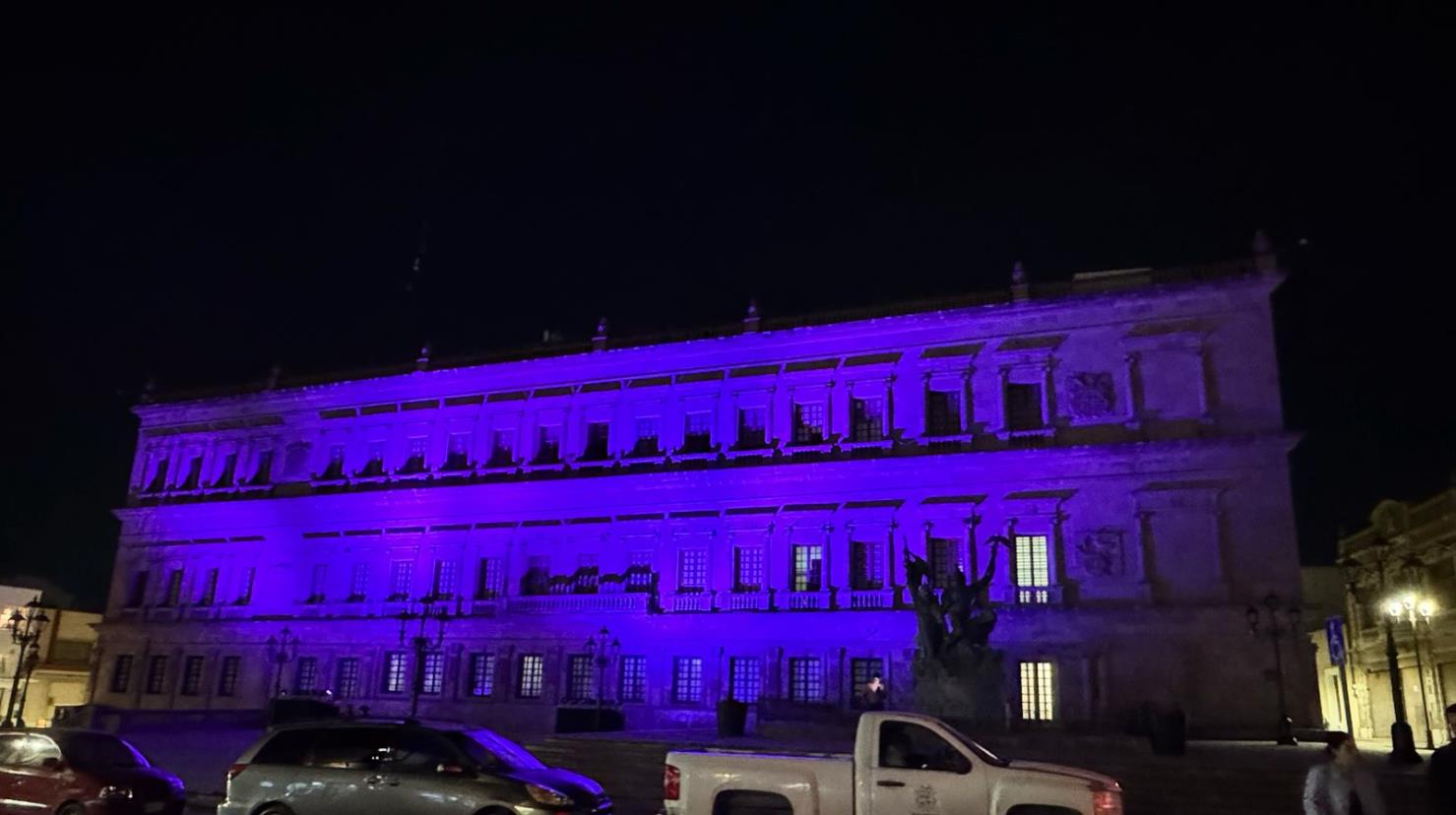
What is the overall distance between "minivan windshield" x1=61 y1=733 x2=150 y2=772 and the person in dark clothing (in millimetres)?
13625

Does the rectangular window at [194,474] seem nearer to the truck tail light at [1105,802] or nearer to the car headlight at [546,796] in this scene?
the car headlight at [546,796]

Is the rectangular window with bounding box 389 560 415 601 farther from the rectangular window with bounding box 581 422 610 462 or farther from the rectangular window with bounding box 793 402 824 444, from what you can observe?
the rectangular window with bounding box 793 402 824 444

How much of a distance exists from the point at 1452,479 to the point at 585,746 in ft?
94.4

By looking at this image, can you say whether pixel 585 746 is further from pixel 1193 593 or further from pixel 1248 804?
pixel 1193 593

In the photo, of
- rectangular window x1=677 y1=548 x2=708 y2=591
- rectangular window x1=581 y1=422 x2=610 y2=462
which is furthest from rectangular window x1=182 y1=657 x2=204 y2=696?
rectangular window x1=677 y1=548 x2=708 y2=591

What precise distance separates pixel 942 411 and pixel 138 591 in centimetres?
3258

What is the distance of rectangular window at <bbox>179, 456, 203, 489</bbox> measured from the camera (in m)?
40.3

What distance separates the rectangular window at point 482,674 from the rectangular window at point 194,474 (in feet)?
50.5

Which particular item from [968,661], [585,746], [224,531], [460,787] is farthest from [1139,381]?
[224,531]

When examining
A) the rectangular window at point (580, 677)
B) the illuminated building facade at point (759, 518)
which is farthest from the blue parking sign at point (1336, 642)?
the rectangular window at point (580, 677)

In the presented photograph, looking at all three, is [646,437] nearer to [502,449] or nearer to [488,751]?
→ [502,449]

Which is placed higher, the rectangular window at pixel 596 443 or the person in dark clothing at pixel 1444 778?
the rectangular window at pixel 596 443

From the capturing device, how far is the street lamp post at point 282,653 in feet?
117

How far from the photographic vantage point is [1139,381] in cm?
2788
